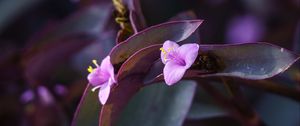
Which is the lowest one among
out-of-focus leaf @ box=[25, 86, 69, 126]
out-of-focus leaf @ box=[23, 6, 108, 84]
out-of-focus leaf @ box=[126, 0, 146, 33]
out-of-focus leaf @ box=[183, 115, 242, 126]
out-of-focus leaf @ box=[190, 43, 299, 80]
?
out-of-focus leaf @ box=[183, 115, 242, 126]

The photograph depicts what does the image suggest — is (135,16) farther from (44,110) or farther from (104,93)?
(44,110)

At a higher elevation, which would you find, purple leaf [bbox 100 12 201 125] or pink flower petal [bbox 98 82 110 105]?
pink flower petal [bbox 98 82 110 105]

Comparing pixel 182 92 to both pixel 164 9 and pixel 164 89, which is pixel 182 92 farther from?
pixel 164 9

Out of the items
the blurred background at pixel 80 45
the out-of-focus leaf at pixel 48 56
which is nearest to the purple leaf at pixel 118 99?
the blurred background at pixel 80 45

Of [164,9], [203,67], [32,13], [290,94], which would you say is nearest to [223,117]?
[290,94]

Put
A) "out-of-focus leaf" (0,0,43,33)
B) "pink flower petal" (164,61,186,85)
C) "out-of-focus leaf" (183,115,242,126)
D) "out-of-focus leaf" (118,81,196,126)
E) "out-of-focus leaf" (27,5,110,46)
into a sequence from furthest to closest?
"out-of-focus leaf" (0,0,43,33) → "out-of-focus leaf" (27,5,110,46) → "out-of-focus leaf" (183,115,242,126) → "out-of-focus leaf" (118,81,196,126) → "pink flower petal" (164,61,186,85)

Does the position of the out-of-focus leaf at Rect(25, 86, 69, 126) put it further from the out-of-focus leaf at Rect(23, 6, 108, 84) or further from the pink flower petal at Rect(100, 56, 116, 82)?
the pink flower petal at Rect(100, 56, 116, 82)

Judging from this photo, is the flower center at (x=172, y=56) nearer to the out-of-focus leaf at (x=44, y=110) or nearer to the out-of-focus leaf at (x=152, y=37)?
the out-of-focus leaf at (x=152, y=37)

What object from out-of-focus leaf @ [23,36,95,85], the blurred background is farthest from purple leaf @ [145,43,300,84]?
out-of-focus leaf @ [23,36,95,85]
